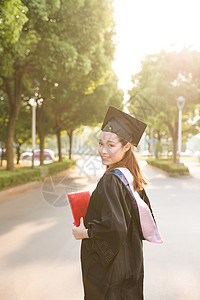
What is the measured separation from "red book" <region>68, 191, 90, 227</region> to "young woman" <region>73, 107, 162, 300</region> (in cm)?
10

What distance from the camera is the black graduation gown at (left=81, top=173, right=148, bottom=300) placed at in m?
1.86

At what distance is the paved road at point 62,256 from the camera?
3557 millimetres

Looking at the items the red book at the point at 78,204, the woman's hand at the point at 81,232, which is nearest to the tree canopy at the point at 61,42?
the red book at the point at 78,204

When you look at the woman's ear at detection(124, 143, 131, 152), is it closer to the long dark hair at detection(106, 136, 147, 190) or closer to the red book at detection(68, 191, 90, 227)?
the long dark hair at detection(106, 136, 147, 190)

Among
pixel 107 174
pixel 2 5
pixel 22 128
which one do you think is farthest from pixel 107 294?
pixel 22 128

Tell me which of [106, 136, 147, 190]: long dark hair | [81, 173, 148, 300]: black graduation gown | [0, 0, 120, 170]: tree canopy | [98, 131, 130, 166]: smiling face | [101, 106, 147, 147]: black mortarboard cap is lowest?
[81, 173, 148, 300]: black graduation gown

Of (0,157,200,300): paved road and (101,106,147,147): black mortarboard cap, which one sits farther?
(0,157,200,300): paved road

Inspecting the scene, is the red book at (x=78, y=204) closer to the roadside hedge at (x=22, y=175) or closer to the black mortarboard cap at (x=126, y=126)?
the black mortarboard cap at (x=126, y=126)

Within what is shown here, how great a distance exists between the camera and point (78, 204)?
2098 millimetres

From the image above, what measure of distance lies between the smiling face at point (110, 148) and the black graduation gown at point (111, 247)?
21 centimetres

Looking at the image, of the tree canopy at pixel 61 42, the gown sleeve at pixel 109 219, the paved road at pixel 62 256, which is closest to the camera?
the gown sleeve at pixel 109 219

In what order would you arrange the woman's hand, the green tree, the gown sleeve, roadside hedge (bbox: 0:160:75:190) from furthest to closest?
the green tree
roadside hedge (bbox: 0:160:75:190)
the woman's hand
the gown sleeve

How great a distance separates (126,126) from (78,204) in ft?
1.97

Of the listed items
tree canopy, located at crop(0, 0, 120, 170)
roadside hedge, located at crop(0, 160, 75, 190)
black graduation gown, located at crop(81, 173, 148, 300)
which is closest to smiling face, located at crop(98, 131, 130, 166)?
black graduation gown, located at crop(81, 173, 148, 300)
